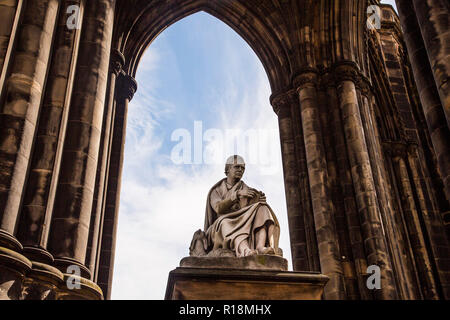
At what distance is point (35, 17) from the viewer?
21.5 ft

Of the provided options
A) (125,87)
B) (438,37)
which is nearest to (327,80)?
(125,87)

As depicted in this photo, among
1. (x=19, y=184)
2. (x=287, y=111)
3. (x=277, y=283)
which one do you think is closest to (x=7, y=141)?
(x=19, y=184)

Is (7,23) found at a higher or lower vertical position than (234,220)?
higher

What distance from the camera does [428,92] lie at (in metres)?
7.01

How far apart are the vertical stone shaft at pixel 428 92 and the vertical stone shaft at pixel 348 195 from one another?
3969mm

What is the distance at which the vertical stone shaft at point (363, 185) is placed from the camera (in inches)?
390

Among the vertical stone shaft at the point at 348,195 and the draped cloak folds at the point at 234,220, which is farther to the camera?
the vertical stone shaft at the point at 348,195

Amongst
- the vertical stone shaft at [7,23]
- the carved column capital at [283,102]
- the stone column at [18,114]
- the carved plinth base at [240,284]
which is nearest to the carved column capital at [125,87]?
the carved column capital at [283,102]

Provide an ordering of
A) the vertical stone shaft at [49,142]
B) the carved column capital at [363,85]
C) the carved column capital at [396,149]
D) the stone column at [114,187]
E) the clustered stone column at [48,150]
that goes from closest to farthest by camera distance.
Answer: the clustered stone column at [48,150] < the vertical stone shaft at [49,142] < the stone column at [114,187] < the carved column capital at [363,85] < the carved column capital at [396,149]

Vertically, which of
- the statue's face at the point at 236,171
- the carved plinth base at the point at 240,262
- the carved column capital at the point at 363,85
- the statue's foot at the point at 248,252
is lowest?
the carved plinth base at the point at 240,262

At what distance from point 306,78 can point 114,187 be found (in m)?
5.25

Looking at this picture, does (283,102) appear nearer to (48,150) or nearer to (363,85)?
(363,85)

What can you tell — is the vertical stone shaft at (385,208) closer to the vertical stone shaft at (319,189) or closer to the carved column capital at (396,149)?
the vertical stone shaft at (319,189)

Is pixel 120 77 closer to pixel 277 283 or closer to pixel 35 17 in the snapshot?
pixel 35 17
